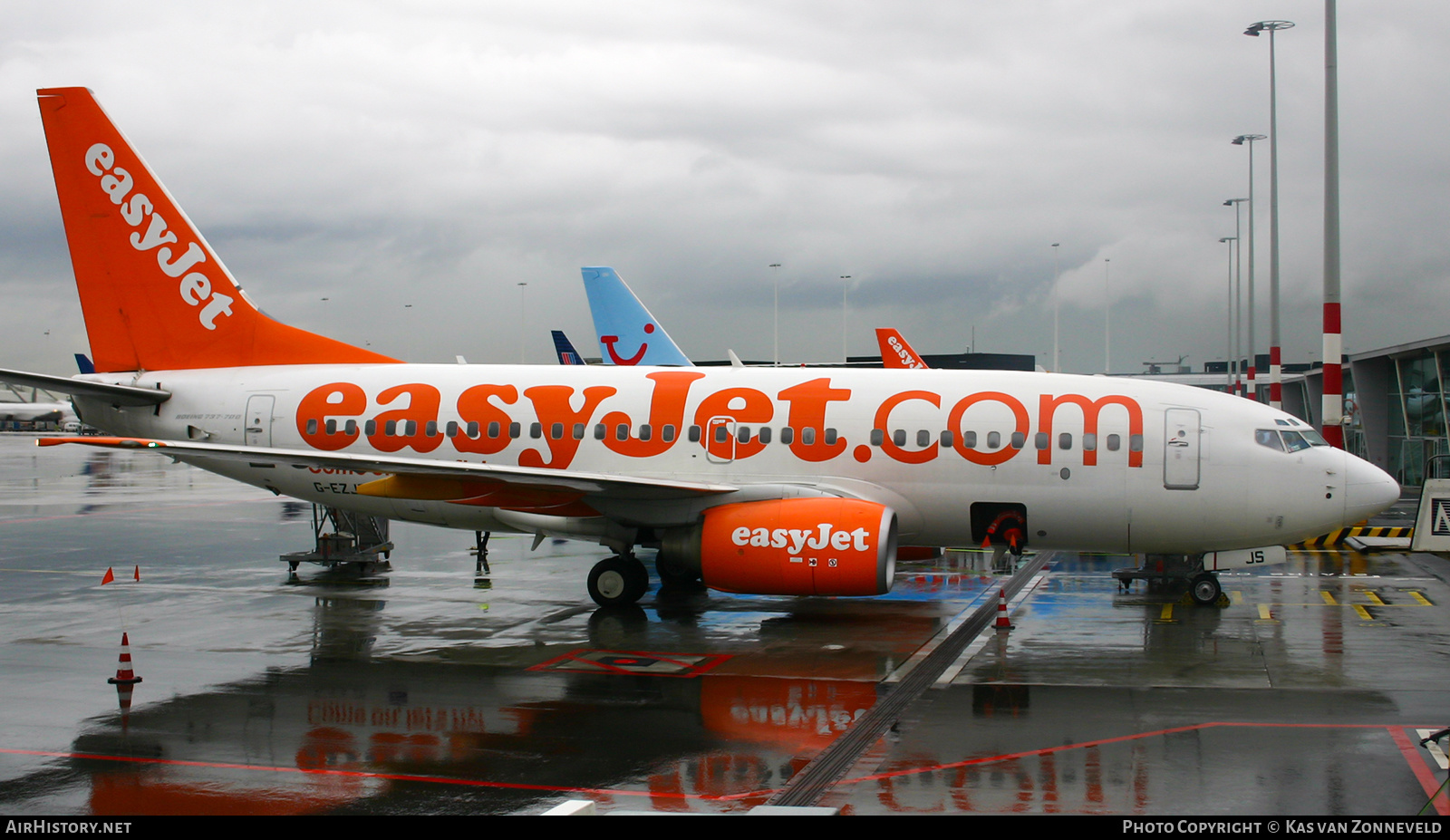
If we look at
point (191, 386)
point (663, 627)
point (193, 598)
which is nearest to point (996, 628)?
point (663, 627)

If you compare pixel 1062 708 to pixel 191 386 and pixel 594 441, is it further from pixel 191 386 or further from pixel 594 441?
pixel 191 386

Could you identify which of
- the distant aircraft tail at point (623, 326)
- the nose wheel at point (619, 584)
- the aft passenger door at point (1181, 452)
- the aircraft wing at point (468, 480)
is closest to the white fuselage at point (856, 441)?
the aft passenger door at point (1181, 452)

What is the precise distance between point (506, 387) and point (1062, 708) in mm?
12276

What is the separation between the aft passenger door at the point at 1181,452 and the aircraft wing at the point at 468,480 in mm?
7416

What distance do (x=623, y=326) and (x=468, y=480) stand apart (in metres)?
21.0

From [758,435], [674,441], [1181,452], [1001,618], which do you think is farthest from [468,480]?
[1181,452]

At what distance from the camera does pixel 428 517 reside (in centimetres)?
2164

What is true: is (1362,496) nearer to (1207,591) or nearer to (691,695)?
(1207,591)

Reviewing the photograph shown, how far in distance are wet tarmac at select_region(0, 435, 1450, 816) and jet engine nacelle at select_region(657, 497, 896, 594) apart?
0.94 metres

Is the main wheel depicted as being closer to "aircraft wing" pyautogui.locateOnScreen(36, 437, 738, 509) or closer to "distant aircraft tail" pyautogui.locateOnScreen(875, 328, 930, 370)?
"aircraft wing" pyautogui.locateOnScreen(36, 437, 738, 509)

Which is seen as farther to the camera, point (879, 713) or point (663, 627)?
point (663, 627)

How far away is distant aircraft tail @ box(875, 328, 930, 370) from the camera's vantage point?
42.2m

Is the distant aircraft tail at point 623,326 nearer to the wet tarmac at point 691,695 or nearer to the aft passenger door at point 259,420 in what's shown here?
the wet tarmac at point 691,695

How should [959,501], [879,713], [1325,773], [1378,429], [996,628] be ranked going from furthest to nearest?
[1378,429]
[959,501]
[996,628]
[879,713]
[1325,773]
